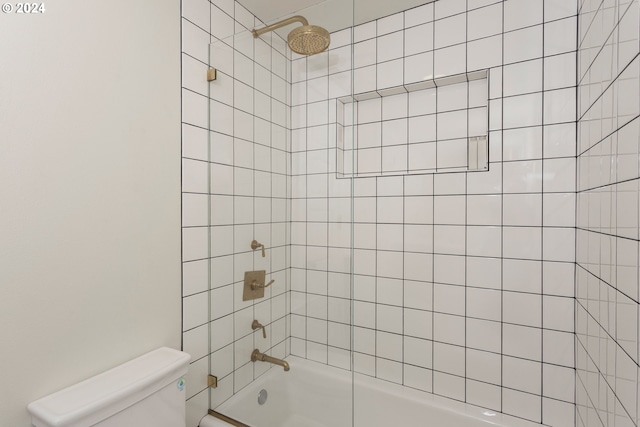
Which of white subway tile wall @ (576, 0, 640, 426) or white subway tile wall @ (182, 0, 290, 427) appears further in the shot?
white subway tile wall @ (182, 0, 290, 427)

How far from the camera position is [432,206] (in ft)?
5.38

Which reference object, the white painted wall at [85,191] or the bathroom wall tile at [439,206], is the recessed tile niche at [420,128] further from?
the white painted wall at [85,191]

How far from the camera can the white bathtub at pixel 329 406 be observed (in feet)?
4.44

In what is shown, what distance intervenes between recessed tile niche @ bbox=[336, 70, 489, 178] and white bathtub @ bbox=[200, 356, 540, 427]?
0.98m

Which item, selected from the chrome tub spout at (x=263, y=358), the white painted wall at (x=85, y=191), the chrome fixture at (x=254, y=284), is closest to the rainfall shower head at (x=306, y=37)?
the white painted wall at (x=85, y=191)

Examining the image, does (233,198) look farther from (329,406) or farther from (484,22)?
(484,22)

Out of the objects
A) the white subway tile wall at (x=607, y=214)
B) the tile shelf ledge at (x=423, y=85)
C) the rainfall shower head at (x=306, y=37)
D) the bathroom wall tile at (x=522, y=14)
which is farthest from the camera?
the tile shelf ledge at (x=423, y=85)

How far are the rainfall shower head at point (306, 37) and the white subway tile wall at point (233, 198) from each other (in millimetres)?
71

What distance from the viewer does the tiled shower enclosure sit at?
136 centimetres

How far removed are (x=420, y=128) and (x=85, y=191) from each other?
1.61 m

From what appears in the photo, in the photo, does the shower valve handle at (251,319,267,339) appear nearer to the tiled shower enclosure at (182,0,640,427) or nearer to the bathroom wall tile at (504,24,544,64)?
the tiled shower enclosure at (182,0,640,427)

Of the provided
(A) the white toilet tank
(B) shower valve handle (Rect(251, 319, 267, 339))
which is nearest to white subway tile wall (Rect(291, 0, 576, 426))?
(B) shower valve handle (Rect(251, 319, 267, 339))

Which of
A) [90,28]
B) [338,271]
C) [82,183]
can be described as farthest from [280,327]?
[90,28]

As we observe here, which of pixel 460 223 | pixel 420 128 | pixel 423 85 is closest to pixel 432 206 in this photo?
pixel 460 223
